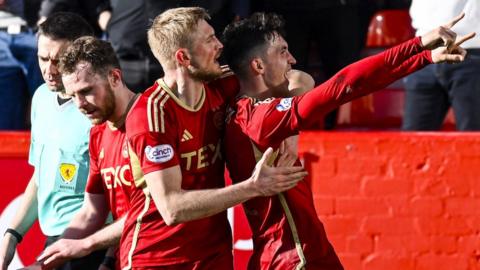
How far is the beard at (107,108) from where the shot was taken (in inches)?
236

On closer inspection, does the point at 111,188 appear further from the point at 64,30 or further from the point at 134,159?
the point at 64,30

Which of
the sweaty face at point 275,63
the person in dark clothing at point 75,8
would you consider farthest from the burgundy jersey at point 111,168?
the person in dark clothing at point 75,8

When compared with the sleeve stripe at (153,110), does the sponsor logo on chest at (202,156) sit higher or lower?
lower

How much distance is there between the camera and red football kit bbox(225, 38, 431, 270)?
5.37 metres

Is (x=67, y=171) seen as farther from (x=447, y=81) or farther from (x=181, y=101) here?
(x=447, y=81)

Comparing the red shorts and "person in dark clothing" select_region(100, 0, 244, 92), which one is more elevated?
"person in dark clothing" select_region(100, 0, 244, 92)

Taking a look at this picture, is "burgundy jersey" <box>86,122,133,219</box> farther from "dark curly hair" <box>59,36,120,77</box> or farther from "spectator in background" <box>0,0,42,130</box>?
"spectator in background" <box>0,0,42,130</box>

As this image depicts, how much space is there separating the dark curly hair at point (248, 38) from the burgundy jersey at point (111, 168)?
1.96 feet

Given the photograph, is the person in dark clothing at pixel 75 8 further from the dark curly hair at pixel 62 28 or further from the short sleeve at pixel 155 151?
the short sleeve at pixel 155 151

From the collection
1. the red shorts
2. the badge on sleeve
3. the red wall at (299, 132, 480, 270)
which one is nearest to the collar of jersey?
the red shorts

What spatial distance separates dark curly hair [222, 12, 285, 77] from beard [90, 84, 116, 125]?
56 centimetres

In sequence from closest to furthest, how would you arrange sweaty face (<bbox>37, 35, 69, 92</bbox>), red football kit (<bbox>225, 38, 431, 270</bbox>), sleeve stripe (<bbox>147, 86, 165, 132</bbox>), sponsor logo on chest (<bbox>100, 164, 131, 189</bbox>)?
red football kit (<bbox>225, 38, 431, 270</bbox>), sleeve stripe (<bbox>147, 86, 165, 132</bbox>), sponsor logo on chest (<bbox>100, 164, 131, 189</bbox>), sweaty face (<bbox>37, 35, 69, 92</bbox>)

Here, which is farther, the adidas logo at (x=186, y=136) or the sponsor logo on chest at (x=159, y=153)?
the adidas logo at (x=186, y=136)

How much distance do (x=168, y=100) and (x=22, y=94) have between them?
10.9 ft
